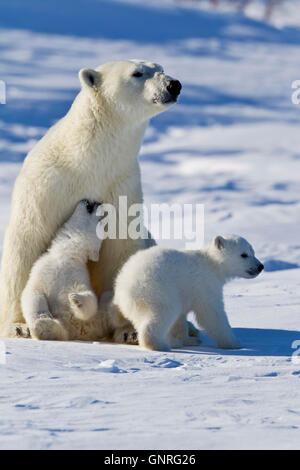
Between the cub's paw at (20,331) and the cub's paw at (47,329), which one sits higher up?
the cub's paw at (20,331)

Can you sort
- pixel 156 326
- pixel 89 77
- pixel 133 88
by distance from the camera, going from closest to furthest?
pixel 156 326 → pixel 133 88 → pixel 89 77

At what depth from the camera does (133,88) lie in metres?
6.01

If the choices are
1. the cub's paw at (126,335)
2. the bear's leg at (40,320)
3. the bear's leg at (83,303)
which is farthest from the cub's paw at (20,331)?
the cub's paw at (126,335)

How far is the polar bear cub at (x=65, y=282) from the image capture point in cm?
564

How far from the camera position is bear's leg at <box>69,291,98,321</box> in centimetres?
557

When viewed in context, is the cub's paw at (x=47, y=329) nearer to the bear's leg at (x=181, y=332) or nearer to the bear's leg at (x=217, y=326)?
the bear's leg at (x=181, y=332)

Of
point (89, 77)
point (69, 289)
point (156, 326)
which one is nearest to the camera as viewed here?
point (156, 326)

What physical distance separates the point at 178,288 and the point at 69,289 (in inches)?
31.2

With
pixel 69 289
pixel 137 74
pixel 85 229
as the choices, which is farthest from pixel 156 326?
pixel 137 74

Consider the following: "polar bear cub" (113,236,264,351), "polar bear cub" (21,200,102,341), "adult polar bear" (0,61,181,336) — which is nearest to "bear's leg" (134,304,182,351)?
"polar bear cub" (113,236,264,351)

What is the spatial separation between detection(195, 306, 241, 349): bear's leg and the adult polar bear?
2.93ft

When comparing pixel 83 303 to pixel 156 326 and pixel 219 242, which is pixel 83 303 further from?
pixel 219 242

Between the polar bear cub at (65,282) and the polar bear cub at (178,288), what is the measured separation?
28 centimetres

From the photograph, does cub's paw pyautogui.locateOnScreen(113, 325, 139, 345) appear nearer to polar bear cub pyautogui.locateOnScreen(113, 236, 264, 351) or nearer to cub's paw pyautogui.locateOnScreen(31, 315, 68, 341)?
polar bear cub pyautogui.locateOnScreen(113, 236, 264, 351)
